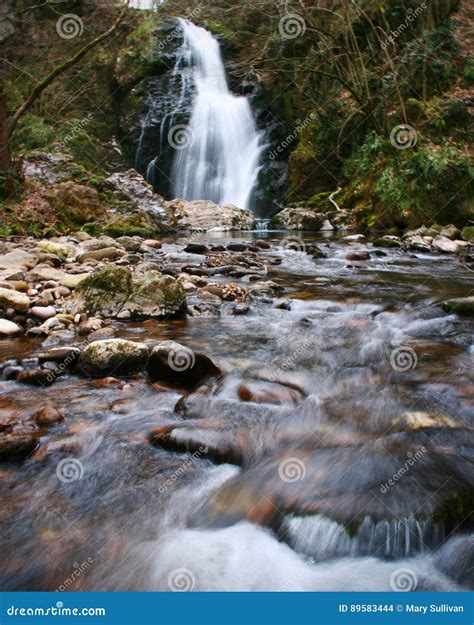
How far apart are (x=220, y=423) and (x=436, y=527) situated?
48.3 inches

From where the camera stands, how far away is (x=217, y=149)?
1809 cm

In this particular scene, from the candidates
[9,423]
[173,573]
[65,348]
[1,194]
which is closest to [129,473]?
[173,573]

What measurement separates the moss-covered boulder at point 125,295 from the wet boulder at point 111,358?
1080mm

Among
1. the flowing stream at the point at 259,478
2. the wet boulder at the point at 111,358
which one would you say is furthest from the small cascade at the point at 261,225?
the wet boulder at the point at 111,358

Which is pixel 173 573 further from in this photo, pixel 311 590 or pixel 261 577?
pixel 311 590
